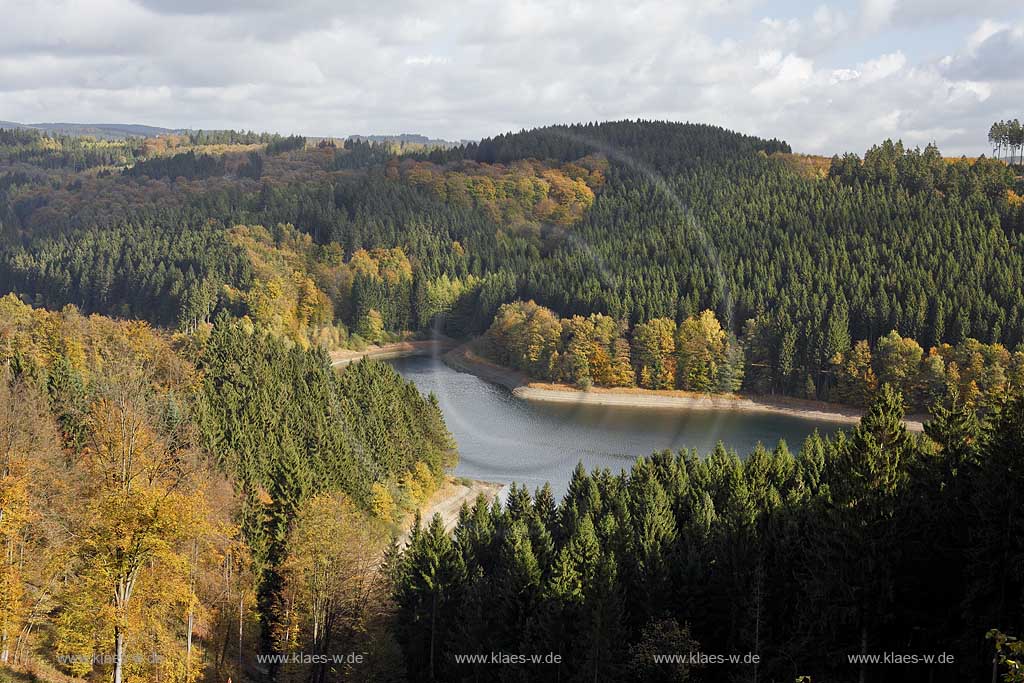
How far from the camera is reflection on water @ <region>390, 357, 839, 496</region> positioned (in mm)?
51906

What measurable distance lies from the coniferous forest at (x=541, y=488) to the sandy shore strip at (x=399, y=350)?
1.29 meters

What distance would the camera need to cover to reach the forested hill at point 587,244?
242ft

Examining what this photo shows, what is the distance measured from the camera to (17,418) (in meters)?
24.9

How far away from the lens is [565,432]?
6116 centimetres

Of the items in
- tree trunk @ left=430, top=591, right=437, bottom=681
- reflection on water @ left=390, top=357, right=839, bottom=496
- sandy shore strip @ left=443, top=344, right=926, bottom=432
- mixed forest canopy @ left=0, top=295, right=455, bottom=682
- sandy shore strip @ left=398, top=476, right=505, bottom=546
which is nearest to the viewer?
mixed forest canopy @ left=0, top=295, right=455, bottom=682

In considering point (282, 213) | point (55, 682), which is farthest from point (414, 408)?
point (282, 213)

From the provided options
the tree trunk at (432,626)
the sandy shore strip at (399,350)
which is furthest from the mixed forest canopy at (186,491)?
the sandy shore strip at (399,350)

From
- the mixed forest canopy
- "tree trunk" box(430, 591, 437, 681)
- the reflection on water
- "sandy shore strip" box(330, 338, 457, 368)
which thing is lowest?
"sandy shore strip" box(330, 338, 457, 368)

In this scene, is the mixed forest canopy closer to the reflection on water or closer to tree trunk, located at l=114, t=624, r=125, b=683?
tree trunk, located at l=114, t=624, r=125, b=683

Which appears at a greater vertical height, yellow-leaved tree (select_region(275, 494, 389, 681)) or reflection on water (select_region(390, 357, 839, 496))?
yellow-leaved tree (select_region(275, 494, 389, 681))

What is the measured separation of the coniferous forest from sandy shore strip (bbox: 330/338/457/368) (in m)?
1.29

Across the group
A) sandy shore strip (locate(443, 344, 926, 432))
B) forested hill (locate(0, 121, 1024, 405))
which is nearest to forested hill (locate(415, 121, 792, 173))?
forested hill (locate(0, 121, 1024, 405))

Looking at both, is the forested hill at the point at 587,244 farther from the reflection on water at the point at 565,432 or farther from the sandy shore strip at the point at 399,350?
the reflection on water at the point at 565,432

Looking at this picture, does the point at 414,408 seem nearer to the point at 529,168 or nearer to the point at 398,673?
the point at 398,673
